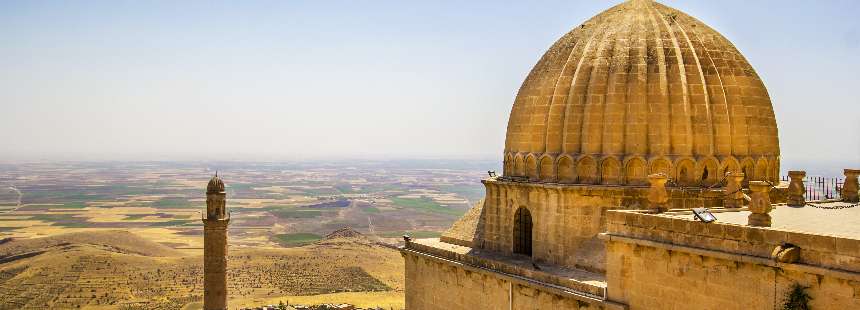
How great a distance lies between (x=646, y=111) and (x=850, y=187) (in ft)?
13.8

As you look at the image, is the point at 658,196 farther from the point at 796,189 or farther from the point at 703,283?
the point at 796,189

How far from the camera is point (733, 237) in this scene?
9656mm

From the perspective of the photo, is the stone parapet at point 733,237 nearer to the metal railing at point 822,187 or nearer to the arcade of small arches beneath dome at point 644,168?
the arcade of small arches beneath dome at point 644,168

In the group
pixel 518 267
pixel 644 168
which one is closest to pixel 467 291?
pixel 518 267

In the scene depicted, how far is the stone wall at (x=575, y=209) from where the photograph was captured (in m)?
13.5

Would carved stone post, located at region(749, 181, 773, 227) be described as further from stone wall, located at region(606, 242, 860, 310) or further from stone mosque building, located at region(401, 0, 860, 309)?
stone mosque building, located at region(401, 0, 860, 309)

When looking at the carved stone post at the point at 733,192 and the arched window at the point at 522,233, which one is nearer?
the carved stone post at the point at 733,192

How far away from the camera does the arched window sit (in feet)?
49.8

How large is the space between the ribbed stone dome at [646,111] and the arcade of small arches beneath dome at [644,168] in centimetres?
2

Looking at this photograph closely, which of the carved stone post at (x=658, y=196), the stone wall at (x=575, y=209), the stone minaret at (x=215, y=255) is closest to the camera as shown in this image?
the carved stone post at (x=658, y=196)

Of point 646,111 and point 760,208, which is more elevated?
point 646,111

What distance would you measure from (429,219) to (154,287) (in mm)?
65853

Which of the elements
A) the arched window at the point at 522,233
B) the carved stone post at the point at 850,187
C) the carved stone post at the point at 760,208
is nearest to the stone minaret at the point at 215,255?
the arched window at the point at 522,233

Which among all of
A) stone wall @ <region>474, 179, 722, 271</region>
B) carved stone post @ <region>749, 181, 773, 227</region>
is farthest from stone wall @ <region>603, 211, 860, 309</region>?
stone wall @ <region>474, 179, 722, 271</region>
